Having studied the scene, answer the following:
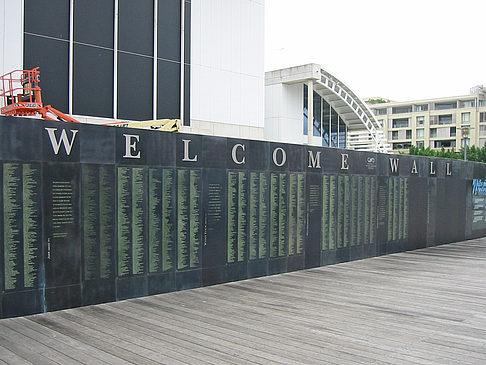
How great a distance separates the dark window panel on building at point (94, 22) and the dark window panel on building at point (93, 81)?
239 mm

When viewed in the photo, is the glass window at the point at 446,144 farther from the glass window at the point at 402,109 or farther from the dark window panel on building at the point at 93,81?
the dark window panel on building at the point at 93,81

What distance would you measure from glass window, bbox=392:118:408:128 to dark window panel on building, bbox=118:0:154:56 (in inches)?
2927

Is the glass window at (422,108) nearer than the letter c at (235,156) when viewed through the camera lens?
No

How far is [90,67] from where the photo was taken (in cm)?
1387

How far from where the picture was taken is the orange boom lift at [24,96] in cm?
1144

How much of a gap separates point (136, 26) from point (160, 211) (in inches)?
354

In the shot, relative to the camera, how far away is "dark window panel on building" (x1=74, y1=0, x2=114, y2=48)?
13578 mm

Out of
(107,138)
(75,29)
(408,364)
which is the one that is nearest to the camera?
(408,364)

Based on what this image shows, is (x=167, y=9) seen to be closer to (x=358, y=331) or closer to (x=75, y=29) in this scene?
(x=75, y=29)

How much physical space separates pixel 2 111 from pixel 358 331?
998cm

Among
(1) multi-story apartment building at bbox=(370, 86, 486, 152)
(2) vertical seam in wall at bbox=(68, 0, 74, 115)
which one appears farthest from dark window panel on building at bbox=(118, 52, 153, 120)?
(1) multi-story apartment building at bbox=(370, 86, 486, 152)

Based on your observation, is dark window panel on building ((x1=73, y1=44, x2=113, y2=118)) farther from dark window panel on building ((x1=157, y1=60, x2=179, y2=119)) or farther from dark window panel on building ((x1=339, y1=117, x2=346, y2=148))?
dark window panel on building ((x1=339, y1=117, x2=346, y2=148))

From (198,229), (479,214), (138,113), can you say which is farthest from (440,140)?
(198,229)

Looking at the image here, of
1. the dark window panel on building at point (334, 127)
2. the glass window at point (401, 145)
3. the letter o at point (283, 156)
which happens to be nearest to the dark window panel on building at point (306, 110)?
the dark window panel on building at point (334, 127)
